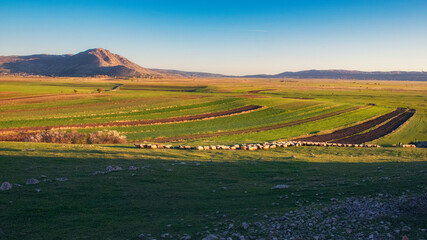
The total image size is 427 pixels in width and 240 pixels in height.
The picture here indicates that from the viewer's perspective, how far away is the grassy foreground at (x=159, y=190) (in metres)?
10.6

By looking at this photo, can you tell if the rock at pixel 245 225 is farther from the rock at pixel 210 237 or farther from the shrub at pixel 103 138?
the shrub at pixel 103 138

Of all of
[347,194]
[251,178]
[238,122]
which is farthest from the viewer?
[238,122]

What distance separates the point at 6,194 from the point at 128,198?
185 inches

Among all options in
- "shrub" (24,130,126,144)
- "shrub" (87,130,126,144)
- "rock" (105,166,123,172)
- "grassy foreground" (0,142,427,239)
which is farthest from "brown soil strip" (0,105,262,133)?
"rock" (105,166,123,172)

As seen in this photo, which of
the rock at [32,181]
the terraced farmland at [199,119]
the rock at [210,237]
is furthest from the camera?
the terraced farmland at [199,119]

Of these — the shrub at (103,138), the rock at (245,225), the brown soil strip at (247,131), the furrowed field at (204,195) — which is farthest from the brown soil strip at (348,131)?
the rock at (245,225)

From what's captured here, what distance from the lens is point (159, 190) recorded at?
1452 cm

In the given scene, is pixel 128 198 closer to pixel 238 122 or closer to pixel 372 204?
pixel 372 204

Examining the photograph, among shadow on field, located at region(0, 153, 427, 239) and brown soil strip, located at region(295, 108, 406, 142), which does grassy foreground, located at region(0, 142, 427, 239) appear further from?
brown soil strip, located at region(295, 108, 406, 142)

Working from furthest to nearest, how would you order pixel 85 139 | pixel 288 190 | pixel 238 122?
pixel 238 122
pixel 85 139
pixel 288 190

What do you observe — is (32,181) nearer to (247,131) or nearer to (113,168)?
(113,168)

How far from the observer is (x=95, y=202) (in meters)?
12.7

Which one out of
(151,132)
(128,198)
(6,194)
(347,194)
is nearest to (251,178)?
(347,194)

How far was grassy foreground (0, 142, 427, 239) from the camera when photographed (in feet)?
34.8
